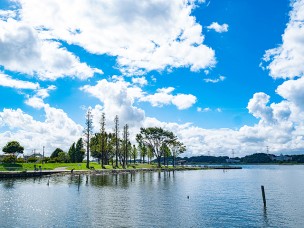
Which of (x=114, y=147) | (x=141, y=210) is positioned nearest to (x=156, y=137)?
(x=114, y=147)

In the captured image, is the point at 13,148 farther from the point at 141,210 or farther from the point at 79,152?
the point at 141,210

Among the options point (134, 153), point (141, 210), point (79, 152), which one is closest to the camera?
point (141, 210)

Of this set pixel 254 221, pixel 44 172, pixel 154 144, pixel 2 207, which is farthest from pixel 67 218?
pixel 154 144

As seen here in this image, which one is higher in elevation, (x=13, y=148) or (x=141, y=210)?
(x=13, y=148)

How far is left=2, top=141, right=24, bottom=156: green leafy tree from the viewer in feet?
440

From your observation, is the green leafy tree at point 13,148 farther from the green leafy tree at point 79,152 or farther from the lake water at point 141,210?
the lake water at point 141,210

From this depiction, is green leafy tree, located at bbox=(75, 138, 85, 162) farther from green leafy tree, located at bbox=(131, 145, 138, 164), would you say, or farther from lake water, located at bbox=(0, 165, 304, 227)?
lake water, located at bbox=(0, 165, 304, 227)

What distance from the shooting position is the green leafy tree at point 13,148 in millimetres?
134250

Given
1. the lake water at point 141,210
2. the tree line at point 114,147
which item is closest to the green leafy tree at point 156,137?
the tree line at point 114,147

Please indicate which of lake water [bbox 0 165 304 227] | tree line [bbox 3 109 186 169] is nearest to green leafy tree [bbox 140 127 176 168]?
tree line [bbox 3 109 186 169]

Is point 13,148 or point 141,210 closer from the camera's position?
point 141,210

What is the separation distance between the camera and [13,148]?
5300 inches

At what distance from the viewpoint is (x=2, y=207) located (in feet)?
142

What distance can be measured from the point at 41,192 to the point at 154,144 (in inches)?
4085
